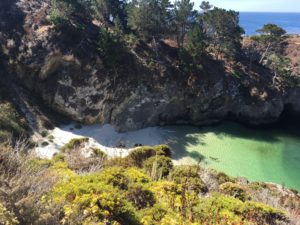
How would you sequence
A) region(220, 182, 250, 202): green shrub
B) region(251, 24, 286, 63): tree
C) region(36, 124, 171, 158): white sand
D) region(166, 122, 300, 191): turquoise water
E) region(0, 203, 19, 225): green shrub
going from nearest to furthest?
1. region(0, 203, 19, 225): green shrub
2. region(220, 182, 250, 202): green shrub
3. region(166, 122, 300, 191): turquoise water
4. region(36, 124, 171, 158): white sand
5. region(251, 24, 286, 63): tree

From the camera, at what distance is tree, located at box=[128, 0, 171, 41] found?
44656 millimetres

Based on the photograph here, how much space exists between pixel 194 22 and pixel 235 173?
984 inches

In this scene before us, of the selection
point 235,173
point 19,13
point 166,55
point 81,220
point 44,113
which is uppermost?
point 19,13

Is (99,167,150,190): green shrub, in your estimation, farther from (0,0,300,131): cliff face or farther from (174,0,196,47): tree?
(174,0,196,47): tree

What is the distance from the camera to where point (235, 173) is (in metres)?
32.8

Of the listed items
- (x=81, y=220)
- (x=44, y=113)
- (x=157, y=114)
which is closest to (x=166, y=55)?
(x=157, y=114)

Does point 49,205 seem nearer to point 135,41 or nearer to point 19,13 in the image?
point 135,41

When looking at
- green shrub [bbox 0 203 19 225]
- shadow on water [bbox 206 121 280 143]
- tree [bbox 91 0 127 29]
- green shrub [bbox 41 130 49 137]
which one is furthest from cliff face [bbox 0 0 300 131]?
green shrub [bbox 0 203 19 225]

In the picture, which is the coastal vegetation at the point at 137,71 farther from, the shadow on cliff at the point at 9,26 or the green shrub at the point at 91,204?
the green shrub at the point at 91,204

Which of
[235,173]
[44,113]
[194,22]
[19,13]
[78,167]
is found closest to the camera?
[78,167]

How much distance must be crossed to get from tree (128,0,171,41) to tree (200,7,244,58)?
7.93 metres

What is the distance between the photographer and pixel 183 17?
4653 centimetres

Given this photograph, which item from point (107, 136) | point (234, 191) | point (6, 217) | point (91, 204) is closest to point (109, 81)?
point (107, 136)

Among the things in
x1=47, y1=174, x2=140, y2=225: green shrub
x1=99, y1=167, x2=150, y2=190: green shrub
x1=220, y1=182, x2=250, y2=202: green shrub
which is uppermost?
x1=47, y1=174, x2=140, y2=225: green shrub
